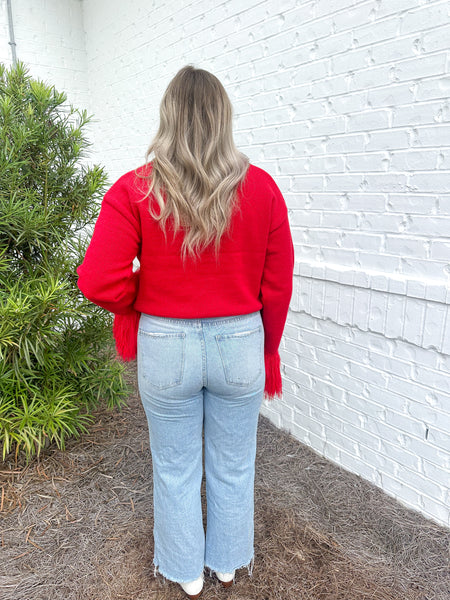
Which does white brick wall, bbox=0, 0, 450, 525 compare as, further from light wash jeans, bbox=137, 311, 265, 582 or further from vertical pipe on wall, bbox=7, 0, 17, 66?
vertical pipe on wall, bbox=7, 0, 17, 66

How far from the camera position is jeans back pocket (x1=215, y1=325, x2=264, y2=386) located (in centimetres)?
153

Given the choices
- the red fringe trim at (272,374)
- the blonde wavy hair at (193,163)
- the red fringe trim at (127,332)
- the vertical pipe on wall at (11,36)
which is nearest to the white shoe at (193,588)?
the red fringe trim at (272,374)

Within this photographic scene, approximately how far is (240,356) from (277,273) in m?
0.32

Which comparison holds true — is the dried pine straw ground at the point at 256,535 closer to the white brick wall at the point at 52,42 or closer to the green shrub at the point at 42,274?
the green shrub at the point at 42,274

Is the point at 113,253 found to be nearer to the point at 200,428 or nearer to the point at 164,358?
the point at 164,358

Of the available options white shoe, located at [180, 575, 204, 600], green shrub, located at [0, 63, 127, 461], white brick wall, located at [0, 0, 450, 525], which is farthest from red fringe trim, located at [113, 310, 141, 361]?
white brick wall, located at [0, 0, 450, 525]

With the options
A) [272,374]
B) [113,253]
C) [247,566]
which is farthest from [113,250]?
[247,566]

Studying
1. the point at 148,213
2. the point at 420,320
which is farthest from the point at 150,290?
the point at 420,320

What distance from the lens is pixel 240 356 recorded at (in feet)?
5.08

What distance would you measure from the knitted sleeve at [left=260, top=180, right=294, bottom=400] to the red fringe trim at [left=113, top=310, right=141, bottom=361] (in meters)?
0.48

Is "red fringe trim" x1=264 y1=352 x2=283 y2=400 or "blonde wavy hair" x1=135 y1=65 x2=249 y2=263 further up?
"blonde wavy hair" x1=135 y1=65 x2=249 y2=263

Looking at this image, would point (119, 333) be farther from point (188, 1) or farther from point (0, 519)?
point (188, 1)

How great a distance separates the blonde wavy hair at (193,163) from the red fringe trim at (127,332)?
43 cm

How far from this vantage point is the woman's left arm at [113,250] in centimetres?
143
